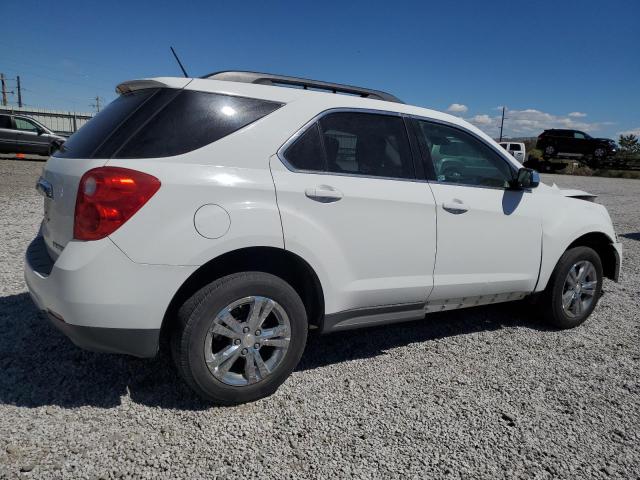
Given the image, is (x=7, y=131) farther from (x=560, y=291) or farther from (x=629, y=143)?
(x=629, y=143)

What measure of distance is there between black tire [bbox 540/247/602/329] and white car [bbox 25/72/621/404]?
0.67 metres

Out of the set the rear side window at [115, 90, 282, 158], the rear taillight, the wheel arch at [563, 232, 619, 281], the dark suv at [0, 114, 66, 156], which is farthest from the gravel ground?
the dark suv at [0, 114, 66, 156]

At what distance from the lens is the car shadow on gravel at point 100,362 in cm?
266

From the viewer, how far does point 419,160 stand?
10.4 ft

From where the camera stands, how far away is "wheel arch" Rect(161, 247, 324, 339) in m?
2.49

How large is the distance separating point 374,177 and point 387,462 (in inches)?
64.0

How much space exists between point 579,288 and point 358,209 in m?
2.49

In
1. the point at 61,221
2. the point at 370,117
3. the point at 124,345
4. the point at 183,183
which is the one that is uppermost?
the point at 370,117

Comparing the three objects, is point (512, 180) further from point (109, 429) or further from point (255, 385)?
point (109, 429)

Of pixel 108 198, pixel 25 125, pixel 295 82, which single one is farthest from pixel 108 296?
pixel 25 125

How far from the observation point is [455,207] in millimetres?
3193

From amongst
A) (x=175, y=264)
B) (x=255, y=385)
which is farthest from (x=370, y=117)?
(x=255, y=385)

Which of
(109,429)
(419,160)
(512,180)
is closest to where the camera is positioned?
(109,429)

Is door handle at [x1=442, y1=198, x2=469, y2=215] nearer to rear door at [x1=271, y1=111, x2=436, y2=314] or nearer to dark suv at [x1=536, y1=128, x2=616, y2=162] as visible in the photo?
rear door at [x1=271, y1=111, x2=436, y2=314]
